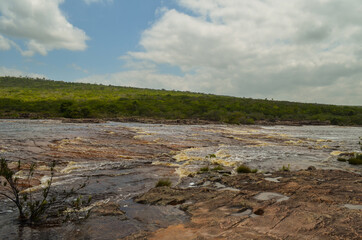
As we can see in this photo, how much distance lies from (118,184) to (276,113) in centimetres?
7357

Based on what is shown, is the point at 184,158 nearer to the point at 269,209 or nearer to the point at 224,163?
the point at 224,163

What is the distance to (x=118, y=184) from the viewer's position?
1002cm

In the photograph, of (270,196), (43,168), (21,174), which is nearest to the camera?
(270,196)

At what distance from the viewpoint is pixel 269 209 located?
6.95 metres

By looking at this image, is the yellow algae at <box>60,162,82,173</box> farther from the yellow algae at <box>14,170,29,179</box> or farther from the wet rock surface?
the wet rock surface

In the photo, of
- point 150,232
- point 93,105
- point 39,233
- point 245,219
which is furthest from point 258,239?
point 93,105

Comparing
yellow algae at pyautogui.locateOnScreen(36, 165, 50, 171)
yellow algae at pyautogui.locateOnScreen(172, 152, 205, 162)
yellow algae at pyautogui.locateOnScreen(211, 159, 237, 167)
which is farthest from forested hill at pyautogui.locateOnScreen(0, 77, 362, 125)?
yellow algae at pyautogui.locateOnScreen(211, 159, 237, 167)

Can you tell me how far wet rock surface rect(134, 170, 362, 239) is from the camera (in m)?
5.59

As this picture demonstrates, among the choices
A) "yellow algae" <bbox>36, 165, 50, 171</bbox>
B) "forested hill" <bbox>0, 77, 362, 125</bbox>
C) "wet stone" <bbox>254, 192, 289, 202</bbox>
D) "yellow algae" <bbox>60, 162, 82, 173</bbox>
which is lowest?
"yellow algae" <bbox>60, 162, 82, 173</bbox>

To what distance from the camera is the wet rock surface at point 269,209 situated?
559 centimetres

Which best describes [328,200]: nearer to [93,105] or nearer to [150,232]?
[150,232]

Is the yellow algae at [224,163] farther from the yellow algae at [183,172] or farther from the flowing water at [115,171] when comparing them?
the yellow algae at [183,172]

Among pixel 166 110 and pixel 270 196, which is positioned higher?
pixel 166 110

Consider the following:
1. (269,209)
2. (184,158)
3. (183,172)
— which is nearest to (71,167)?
(183,172)
